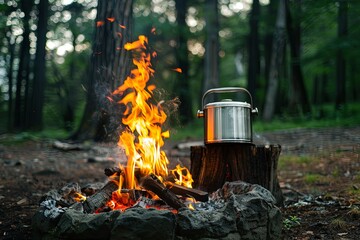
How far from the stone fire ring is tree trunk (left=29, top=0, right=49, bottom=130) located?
41.7 feet

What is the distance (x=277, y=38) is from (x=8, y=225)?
38.7 ft

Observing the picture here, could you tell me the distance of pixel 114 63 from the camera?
24.6 feet

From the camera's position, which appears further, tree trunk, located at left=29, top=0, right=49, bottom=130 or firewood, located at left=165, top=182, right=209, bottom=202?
tree trunk, located at left=29, top=0, right=49, bottom=130

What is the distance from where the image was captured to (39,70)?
1495 cm

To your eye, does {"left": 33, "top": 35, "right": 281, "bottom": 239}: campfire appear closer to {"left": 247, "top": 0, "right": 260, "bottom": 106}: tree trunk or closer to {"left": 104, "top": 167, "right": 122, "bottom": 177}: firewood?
{"left": 104, "top": 167, "right": 122, "bottom": 177}: firewood

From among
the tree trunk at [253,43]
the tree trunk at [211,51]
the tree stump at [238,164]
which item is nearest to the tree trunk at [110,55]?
the tree stump at [238,164]

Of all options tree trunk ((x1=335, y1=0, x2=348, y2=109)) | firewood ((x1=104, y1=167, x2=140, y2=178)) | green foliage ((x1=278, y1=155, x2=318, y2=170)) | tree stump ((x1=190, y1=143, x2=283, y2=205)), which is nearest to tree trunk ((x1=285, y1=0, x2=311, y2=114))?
tree trunk ((x1=335, y1=0, x2=348, y2=109))

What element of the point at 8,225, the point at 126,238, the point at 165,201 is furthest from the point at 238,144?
the point at 8,225

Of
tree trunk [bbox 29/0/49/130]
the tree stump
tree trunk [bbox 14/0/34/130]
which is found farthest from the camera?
tree trunk [bbox 14/0/34/130]

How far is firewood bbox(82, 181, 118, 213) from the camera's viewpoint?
336 cm

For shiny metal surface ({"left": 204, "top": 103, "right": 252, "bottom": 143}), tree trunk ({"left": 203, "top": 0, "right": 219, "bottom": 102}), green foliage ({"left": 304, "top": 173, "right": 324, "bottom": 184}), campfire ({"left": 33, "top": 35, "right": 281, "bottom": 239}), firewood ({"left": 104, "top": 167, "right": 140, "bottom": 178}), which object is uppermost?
tree trunk ({"left": 203, "top": 0, "right": 219, "bottom": 102})

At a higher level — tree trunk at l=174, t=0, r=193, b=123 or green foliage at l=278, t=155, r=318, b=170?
tree trunk at l=174, t=0, r=193, b=123

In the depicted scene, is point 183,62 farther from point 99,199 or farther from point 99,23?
point 99,199

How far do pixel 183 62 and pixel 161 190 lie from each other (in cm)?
1527
